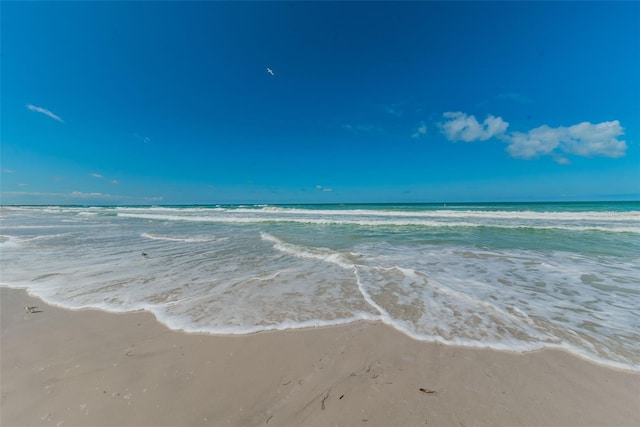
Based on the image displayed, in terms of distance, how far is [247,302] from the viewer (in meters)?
4.52

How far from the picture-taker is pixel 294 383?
2.52 meters

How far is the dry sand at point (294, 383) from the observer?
215 cm

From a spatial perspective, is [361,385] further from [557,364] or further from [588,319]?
[588,319]

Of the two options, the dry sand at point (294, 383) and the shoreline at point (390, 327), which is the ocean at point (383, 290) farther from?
the dry sand at point (294, 383)

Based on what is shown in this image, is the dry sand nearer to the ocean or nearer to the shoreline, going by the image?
the shoreline

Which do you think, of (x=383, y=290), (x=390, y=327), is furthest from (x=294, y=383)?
(x=383, y=290)

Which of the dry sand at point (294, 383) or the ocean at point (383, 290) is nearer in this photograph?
the dry sand at point (294, 383)

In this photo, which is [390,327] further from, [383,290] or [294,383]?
[294,383]

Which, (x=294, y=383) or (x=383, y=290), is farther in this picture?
(x=383, y=290)

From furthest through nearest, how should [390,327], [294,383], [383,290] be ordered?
1. [383,290]
2. [390,327]
3. [294,383]

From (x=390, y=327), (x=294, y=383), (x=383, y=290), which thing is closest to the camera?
(x=294, y=383)

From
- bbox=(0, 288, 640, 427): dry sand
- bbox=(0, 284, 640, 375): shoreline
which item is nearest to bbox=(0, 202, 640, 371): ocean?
bbox=(0, 284, 640, 375): shoreline

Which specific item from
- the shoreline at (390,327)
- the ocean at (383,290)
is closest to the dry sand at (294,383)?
the shoreline at (390,327)

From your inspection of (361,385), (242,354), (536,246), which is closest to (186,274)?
(242,354)
